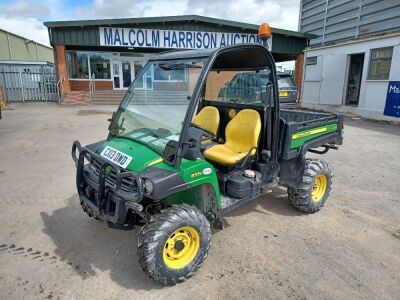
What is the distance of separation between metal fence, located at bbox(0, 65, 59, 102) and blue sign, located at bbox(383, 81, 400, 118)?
16318mm

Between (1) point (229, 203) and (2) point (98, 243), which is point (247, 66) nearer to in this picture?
(1) point (229, 203)

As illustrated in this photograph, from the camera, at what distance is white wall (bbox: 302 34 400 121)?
1169cm

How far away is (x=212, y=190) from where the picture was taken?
111 inches

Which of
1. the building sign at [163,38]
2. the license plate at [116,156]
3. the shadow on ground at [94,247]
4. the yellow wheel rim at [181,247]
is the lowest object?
the shadow on ground at [94,247]

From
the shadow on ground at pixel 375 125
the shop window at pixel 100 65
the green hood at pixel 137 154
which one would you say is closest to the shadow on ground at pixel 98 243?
the green hood at pixel 137 154

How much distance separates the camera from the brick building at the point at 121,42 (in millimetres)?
15539

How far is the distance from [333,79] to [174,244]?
45.3ft

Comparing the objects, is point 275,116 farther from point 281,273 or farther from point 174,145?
point 281,273

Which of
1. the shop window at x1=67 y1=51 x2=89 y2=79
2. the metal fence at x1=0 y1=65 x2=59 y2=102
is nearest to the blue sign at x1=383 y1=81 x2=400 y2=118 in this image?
the shop window at x1=67 y1=51 x2=89 y2=79

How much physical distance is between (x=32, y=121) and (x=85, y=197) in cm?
926

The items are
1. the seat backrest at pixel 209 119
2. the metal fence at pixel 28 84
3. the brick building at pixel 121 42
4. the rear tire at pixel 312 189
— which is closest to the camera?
the rear tire at pixel 312 189

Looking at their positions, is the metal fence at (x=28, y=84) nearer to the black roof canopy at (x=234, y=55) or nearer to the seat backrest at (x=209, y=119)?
the seat backrest at (x=209, y=119)

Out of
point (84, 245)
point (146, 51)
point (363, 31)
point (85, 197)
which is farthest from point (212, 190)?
point (146, 51)

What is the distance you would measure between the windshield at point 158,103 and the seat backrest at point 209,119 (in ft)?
2.57
